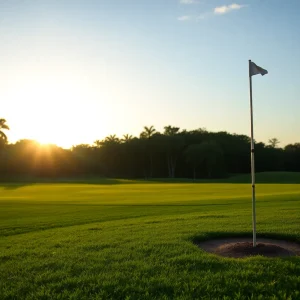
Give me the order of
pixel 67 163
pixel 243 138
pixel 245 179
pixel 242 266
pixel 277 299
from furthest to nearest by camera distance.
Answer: pixel 243 138 → pixel 67 163 → pixel 245 179 → pixel 242 266 → pixel 277 299

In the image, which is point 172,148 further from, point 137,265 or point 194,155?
point 137,265

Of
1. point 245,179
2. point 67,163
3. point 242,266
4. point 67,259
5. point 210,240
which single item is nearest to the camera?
point 242,266

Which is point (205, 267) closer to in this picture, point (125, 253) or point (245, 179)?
point (125, 253)

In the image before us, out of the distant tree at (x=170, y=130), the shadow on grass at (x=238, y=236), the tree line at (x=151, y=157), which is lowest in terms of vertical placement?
the shadow on grass at (x=238, y=236)

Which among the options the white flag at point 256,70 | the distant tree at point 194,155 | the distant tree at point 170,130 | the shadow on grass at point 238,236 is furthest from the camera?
the distant tree at point 170,130

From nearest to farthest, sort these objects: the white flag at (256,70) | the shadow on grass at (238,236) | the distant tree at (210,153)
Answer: the white flag at (256,70)
the shadow on grass at (238,236)
the distant tree at (210,153)

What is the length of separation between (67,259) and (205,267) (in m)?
3.03

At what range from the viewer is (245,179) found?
85938 millimetres

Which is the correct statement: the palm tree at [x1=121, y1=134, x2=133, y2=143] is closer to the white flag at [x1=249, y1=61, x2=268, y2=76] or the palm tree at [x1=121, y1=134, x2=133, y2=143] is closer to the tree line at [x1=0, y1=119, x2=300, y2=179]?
the tree line at [x1=0, y1=119, x2=300, y2=179]

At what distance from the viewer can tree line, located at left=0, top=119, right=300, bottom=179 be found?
92375 millimetres

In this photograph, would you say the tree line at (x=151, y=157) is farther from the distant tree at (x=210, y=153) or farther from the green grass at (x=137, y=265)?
the green grass at (x=137, y=265)

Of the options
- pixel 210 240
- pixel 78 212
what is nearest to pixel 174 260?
pixel 210 240

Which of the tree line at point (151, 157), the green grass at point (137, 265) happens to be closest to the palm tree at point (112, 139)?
the tree line at point (151, 157)

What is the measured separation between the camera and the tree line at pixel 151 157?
92375 millimetres
